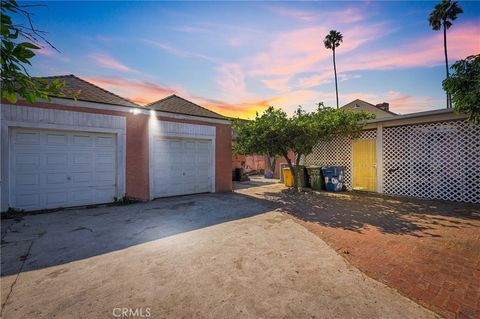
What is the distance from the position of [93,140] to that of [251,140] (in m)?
5.82

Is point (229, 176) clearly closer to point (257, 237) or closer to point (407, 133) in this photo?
point (257, 237)

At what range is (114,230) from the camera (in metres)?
4.86

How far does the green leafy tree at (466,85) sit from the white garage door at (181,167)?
8.45 metres

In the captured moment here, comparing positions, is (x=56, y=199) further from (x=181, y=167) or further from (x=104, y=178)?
(x=181, y=167)

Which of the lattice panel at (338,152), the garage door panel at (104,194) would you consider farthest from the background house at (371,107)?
the garage door panel at (104,194)

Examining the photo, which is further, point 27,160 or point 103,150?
point 103,150

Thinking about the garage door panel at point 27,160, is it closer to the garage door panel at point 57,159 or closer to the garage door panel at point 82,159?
the garage door panel at point 57,159

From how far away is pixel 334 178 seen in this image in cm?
1026

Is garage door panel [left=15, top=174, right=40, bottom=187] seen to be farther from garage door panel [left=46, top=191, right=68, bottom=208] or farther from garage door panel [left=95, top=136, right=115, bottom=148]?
garage door panel [left=95, top=136, right=115, bottom=148]

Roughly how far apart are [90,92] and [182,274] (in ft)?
25.3

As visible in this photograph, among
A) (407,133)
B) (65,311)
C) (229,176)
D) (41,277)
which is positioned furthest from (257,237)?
(407,133)

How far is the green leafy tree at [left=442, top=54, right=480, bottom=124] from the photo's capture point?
5.45 meters

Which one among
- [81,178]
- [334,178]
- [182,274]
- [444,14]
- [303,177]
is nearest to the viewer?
[182,274]

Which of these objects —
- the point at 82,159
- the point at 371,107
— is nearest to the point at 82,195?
the point at 82,159
